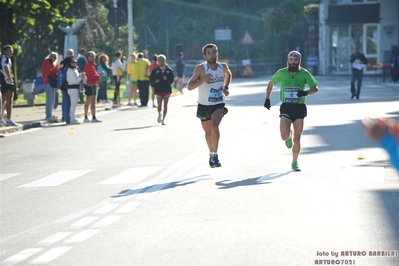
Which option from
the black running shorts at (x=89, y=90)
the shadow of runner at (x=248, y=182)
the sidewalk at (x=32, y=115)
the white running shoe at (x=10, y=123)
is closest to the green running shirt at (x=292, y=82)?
the shadow of runner at (x=248, y=182)

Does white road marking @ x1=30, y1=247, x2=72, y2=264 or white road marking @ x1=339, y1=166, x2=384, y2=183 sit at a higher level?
white road marking @ x1=30, y1=247, x2=72, y2=264

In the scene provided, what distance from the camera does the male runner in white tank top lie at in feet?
52.2

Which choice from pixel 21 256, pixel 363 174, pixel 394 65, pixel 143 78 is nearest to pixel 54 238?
pixel 21 256

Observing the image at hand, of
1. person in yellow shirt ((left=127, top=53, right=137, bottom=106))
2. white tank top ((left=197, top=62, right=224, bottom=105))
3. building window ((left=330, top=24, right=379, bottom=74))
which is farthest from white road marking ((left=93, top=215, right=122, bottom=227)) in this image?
building window ((left=330, top=24, right=379, bottom=74))

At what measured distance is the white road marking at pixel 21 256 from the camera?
859 centimetres

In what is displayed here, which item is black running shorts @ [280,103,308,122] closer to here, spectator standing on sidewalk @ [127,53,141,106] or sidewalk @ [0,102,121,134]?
sidewalk @ [0,102,121,134]

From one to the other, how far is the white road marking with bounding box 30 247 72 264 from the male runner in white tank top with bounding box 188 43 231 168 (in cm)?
690

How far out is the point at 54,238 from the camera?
9.68 m

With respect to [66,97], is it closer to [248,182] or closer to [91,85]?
[91,85]

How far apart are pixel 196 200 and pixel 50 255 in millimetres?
3452

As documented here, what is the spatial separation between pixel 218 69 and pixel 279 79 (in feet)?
3.76

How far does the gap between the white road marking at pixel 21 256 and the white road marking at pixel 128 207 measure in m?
2.35

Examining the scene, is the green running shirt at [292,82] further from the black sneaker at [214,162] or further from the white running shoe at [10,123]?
the white running shoe at [10,123]

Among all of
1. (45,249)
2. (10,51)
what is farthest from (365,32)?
(45,249)
